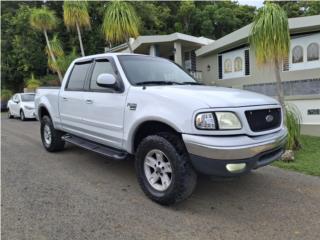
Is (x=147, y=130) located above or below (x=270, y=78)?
below

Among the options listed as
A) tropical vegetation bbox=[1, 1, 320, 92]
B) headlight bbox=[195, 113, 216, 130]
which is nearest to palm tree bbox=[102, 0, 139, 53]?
headlight bbox=[195, 113, 216, 130]

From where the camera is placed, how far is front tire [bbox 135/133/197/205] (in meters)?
3.85

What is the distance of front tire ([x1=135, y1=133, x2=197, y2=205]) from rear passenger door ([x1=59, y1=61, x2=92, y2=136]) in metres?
1.79

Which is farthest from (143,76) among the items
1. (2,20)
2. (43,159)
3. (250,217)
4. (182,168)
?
(2,20)

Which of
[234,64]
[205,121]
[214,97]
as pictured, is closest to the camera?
[205,121]

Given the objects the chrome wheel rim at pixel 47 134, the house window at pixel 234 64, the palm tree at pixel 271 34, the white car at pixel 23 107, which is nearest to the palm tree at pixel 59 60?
the white car at pixel 23 107

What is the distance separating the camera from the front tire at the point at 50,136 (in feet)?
23.2

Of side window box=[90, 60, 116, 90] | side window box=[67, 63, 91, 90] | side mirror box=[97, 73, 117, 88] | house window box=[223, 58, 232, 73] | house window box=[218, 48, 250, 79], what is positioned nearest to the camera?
side mirror box=[97, 73, 117, 88]

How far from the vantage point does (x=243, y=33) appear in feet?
45.3

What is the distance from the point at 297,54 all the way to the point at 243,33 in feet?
7.94

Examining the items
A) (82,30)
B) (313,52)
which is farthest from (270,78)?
(82,30)

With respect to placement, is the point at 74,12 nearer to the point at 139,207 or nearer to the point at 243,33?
the point at 243,33

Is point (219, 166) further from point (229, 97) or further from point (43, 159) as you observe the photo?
point (43, 159)

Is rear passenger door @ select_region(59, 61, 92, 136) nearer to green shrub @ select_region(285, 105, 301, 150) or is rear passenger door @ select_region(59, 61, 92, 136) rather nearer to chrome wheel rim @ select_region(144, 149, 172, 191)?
chrome wheel rim @ select_region(144, 149, 172, 191)
